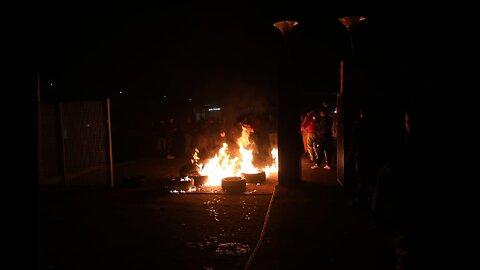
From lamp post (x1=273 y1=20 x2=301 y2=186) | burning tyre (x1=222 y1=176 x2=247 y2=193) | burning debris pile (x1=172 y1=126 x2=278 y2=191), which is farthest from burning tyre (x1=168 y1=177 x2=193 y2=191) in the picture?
lamp post (x1=273 y1=20 x2=301 y2=186)


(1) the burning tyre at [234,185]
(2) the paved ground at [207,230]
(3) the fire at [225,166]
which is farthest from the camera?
(3) the fire at [225,166]

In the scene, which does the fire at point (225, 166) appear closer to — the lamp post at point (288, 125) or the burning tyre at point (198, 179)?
the burning tyre at point (198, 179)

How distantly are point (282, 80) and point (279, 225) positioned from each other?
14.7 feet

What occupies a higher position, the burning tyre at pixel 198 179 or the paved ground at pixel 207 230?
the burning tyre at pixel 198 179

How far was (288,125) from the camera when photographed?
11.2 meters

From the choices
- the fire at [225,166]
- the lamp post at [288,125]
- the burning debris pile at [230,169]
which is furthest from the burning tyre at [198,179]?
the lamp post at [288,125]

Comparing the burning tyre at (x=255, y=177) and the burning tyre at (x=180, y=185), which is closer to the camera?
the burning tyre at (x=180, y=185)

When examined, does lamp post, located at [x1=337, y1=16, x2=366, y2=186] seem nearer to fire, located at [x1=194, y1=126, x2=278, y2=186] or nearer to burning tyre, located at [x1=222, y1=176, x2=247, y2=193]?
burning tyre, located at [x1=222, y1=176, x2=247, y2=193]

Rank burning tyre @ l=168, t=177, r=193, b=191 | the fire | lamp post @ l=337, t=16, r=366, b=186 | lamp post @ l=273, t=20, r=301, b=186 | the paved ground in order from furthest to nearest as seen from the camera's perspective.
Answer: the fire
burning tyre @ l=168, t=177, r=193, b=191
lamp post @ l=273, t=20, r=301, b=186
lamp post @ l=337, t=16, r=366, b=186
the paved ground

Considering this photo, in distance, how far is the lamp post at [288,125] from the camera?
11047 mm

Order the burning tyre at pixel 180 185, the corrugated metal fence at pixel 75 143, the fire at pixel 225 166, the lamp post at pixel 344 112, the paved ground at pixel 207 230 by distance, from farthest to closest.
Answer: the fire at pixel 225 166 < the corrugated metal fence at pixel 75 143 < the burning tyre at pixel 180 185 < the lamp post at pixel 344 112 < the paved ground at pixel 207 230

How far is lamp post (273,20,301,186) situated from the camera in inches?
435

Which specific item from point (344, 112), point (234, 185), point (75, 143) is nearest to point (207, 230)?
point (234, 185)

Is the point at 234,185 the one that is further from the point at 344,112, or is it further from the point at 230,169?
the point at 344,112
